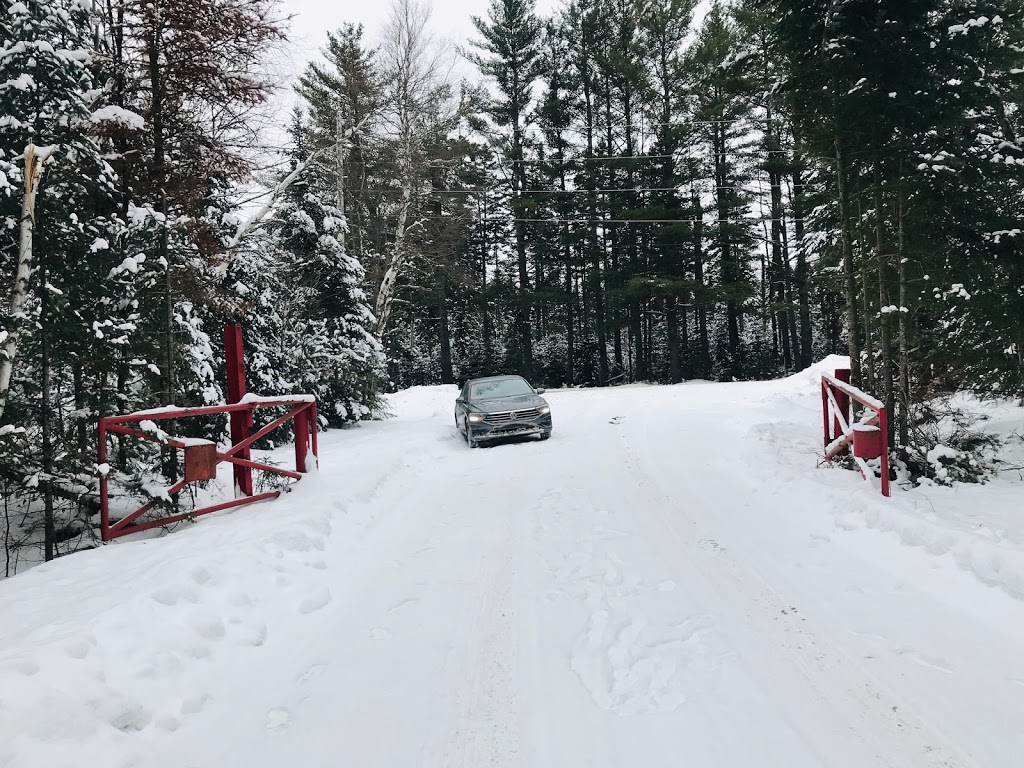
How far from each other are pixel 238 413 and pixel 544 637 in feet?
16.4

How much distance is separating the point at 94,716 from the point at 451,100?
795 inches

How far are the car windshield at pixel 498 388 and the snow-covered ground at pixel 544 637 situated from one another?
19.3 feet

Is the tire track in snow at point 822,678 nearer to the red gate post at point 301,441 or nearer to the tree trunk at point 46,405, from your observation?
the red gate post at point 301,441

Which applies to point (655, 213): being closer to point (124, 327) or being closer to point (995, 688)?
point (124, 327)

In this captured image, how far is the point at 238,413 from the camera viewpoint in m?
7.10

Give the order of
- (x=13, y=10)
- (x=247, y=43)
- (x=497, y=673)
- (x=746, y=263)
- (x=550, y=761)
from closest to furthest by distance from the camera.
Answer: (x=550, y=761)
(x=497, y=673)
(x=13, y=10)
(x=247, y=43)
(x=746, y=263)

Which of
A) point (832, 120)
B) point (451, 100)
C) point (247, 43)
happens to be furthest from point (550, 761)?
point (451, 100)

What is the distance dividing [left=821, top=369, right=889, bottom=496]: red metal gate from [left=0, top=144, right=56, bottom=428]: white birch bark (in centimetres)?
854

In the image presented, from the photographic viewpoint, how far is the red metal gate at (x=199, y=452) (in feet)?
18.6

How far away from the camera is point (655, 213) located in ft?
98.0

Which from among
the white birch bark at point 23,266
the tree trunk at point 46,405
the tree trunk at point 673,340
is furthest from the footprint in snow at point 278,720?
the tree trunk at point 673,340

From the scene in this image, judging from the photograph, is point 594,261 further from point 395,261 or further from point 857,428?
point 857,428

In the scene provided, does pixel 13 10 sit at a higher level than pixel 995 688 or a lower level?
higher

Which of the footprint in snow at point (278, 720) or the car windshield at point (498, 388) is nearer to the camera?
the footprint in snow at point (278, 720)
